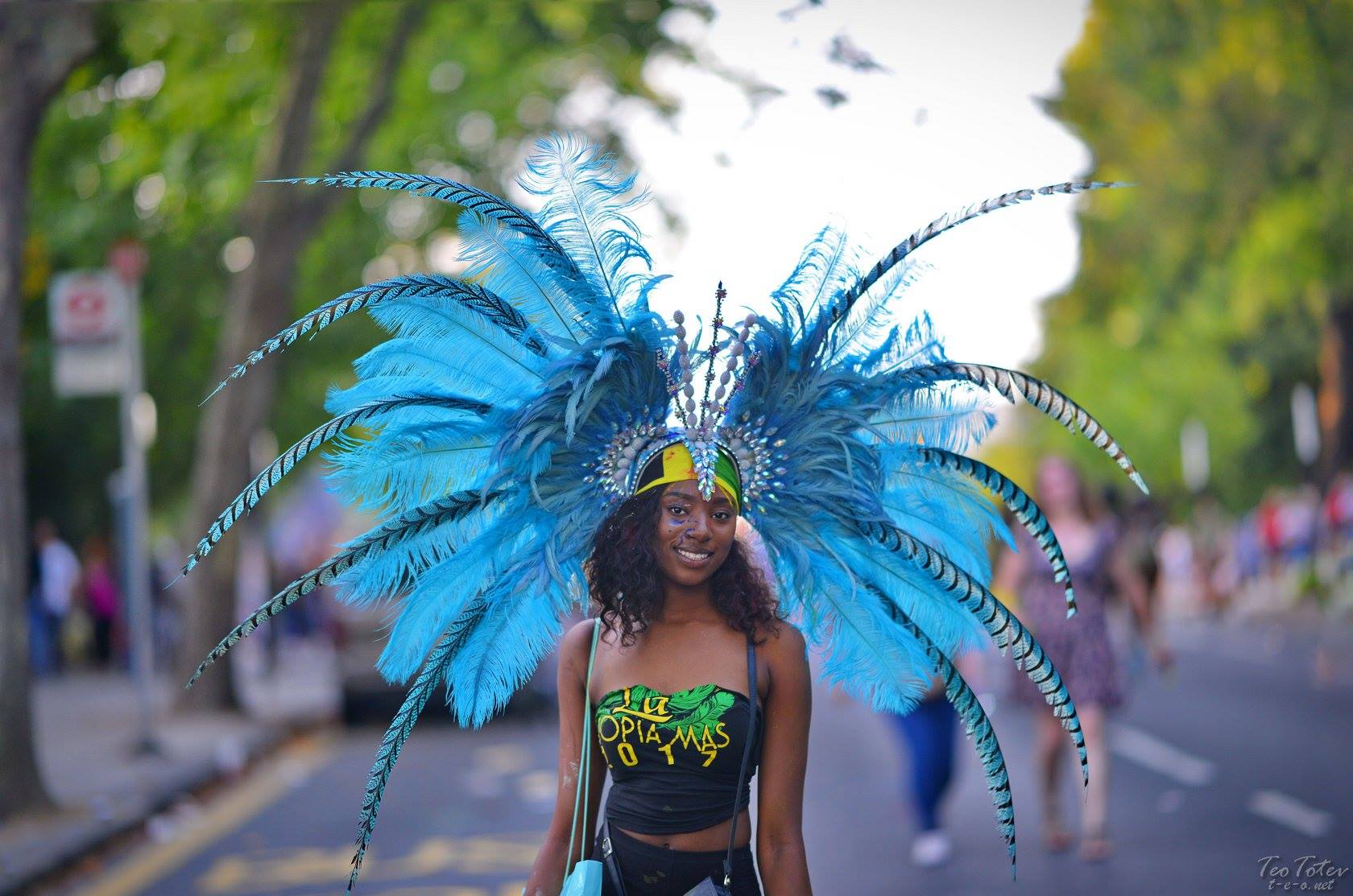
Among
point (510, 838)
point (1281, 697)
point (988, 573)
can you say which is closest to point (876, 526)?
point (988, 573)

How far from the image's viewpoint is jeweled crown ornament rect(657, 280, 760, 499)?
398 centimetres

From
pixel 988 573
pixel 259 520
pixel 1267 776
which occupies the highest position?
pixel 259 520

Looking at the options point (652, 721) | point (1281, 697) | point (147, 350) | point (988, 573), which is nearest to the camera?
point (652, 721)

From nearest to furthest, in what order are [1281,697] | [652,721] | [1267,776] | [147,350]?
1. [652,721]
2. [1267,776]
3. [1281,697]
4. [147,350]

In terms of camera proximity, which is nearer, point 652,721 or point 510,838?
point 652,721

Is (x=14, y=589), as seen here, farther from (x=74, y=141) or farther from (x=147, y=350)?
(x=147, y=350)

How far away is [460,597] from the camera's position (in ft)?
13.3

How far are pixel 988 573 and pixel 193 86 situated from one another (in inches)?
558

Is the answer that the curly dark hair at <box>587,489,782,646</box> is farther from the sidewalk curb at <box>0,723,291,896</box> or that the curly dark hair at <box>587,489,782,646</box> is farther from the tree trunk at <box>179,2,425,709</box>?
the tree trunk at <box>179,2,425,709</box>

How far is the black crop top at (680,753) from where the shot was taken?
3777 mm

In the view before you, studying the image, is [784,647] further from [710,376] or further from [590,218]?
[590,218]

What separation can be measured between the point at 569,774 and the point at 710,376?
1.00 meters

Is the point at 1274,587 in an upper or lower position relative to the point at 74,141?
lower

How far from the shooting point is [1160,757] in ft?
41.6
